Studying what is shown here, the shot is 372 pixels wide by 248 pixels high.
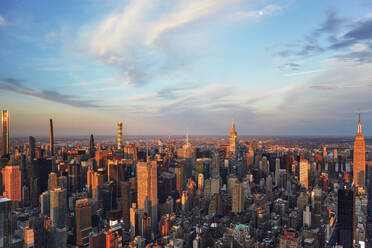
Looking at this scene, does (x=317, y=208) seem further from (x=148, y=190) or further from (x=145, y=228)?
(x=148, y=190)

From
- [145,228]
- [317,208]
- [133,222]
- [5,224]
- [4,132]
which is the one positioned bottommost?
[145,228]

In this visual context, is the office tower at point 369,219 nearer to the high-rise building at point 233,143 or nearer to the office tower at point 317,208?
the office tower at point 317,208

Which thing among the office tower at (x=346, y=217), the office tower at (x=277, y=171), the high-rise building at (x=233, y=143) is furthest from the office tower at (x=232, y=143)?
the office tower at (x=346, y=217)

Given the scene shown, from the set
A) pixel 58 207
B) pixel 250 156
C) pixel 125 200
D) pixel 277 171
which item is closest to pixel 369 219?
pixel 277 171

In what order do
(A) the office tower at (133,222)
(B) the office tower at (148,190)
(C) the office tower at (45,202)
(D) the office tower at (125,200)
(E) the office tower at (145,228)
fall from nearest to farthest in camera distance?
(E) the office tower at (145,228) < (A) the office tower at (133,222) < (C) the office tower at (45,202) < (D) the office tower at (125,200) < (B) the office tower at (148,190)

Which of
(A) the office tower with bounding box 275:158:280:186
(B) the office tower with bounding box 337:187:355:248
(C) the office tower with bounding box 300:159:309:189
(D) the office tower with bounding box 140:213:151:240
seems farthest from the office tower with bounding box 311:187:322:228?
(D) the office tower with bounding box 140:213:151:240

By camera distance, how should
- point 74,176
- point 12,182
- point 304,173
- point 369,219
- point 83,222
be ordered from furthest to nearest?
point 304,173
point 74,176
point 12,182
point 369,219
point 83,222
